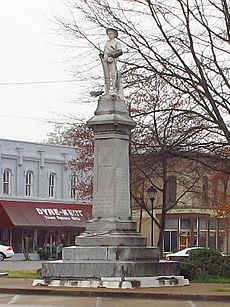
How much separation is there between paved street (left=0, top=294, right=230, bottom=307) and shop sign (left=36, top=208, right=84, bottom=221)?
41881 millimetres

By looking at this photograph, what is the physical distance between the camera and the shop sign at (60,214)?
64125 mm

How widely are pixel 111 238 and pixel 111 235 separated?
0.13m

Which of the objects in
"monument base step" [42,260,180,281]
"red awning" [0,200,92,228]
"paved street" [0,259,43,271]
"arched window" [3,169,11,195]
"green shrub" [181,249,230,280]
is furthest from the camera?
"arched window" [3,169,11,195]

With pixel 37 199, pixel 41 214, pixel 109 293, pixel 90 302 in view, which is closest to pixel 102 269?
pixel 109 293

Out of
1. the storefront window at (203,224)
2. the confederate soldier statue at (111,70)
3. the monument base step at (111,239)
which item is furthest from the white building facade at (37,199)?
the monument base step at (111,239)

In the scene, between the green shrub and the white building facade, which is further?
the white building facade

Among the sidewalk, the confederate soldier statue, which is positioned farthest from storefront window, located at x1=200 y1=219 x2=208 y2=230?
the sidewalk

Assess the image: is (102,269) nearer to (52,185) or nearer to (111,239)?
(111,239)

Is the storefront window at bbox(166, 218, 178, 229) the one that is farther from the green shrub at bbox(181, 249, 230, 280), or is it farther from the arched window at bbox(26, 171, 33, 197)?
the green shrub at bbox(181, 249, 230, 280)

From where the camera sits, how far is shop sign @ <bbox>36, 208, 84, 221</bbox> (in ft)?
210

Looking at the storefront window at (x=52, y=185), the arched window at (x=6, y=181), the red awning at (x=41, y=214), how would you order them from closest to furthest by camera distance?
1. the red awning at (x=41, y=214)
2. the arched window at (x=6, y=181)
3. the storefront window at (x=52, y=185)

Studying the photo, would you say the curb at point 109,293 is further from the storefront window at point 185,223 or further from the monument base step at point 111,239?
the storefront window at point 185,223

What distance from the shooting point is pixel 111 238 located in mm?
24797

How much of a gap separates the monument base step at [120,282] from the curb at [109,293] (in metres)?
0.65
